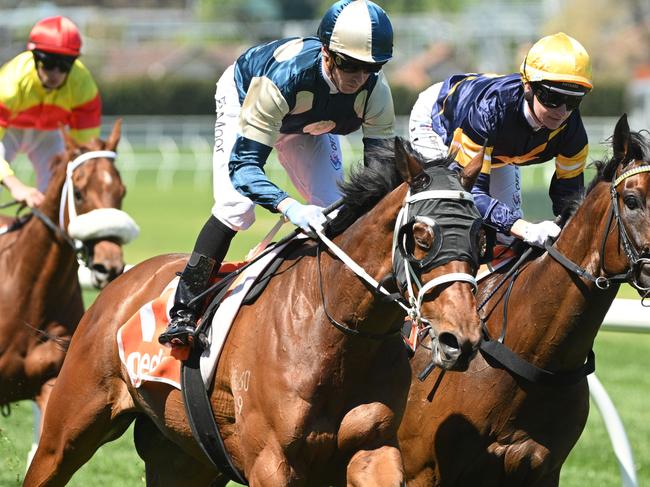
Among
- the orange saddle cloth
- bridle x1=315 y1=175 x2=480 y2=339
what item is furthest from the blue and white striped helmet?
the orange saddle cloth

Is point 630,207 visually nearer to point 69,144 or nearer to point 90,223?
point 90,223

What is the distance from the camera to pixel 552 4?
73438 mm

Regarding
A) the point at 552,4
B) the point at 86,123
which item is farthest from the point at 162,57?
the point at 86,123

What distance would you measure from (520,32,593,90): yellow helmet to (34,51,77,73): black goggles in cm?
298

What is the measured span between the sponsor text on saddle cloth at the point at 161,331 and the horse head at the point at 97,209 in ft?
4.57

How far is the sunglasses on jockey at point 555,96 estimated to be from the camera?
4496mm

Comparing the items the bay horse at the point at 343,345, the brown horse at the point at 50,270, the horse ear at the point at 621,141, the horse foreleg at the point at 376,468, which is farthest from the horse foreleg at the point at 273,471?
the brown horse at the point at 50,270

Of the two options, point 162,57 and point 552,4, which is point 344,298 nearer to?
point 162,57

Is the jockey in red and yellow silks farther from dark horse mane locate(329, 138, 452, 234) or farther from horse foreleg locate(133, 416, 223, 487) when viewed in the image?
dark horse mane locate(329, 138, 452, 234)

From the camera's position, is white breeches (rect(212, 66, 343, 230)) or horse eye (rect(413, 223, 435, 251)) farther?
white breeches (rect(212, 66, 343, 230))

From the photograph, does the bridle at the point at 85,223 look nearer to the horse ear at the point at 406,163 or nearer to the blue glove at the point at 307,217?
the blue glove at the point at 307,217

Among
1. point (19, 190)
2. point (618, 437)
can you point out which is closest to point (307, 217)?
point (618, 437)

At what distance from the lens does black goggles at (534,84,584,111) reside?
4520mm

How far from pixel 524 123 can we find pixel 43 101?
10.4 feet
